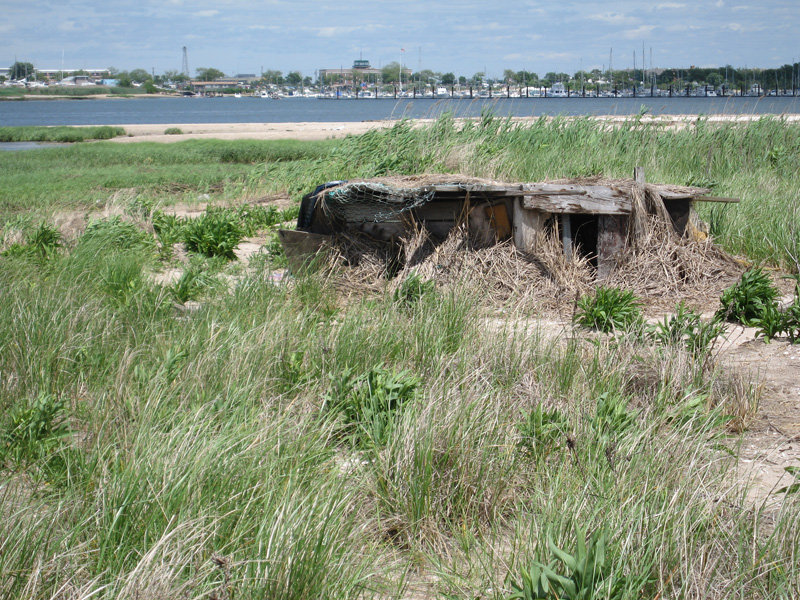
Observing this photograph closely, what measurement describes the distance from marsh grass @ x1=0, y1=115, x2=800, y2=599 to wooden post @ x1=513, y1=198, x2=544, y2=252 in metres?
1.75

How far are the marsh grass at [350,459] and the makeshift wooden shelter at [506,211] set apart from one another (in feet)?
6.16

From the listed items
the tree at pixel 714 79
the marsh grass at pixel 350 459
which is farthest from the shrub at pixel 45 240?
the tree at pixel 714 79

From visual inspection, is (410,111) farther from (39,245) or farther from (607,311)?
(607,311)

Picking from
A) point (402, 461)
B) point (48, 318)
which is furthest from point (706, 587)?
point (48, 318)

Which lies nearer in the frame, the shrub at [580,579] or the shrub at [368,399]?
the shrub at [580,579]

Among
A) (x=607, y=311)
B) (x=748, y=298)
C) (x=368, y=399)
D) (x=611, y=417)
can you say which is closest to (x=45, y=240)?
(x=368, y=399)

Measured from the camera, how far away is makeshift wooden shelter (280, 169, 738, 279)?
23.5 feet

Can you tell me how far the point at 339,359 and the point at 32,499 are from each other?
2096 millimetres

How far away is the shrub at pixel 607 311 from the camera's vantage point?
5969 millimetres

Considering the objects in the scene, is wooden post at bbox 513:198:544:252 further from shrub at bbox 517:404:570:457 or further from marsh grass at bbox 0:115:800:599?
shrub at bbox 517:404:570:457

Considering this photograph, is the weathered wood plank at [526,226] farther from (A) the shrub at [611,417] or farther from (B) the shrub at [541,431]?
(B) the shrub at [541,431]

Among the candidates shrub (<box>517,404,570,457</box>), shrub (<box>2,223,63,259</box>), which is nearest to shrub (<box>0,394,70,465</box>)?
shrub (<box>517,404,570,457</box>)

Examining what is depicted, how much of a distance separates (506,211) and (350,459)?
15.3 feet

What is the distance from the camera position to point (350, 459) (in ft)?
11.3
